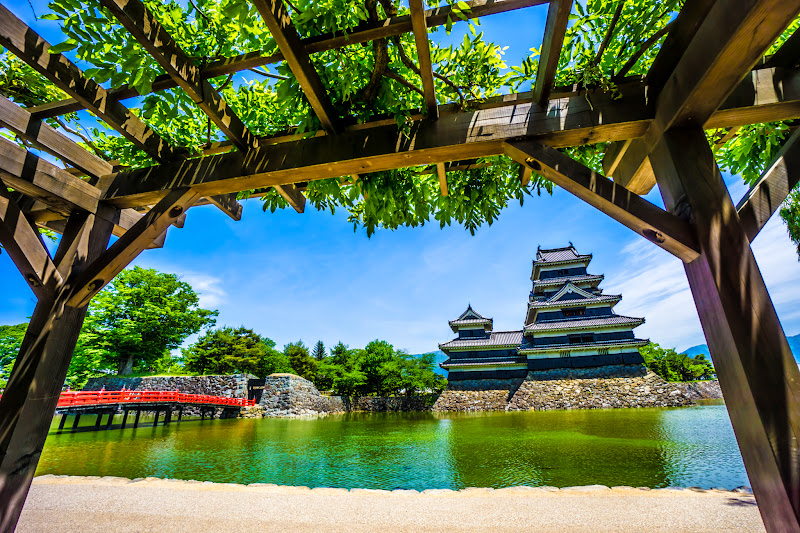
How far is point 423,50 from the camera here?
1405 mm

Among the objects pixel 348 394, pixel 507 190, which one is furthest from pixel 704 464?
pixel 348 394

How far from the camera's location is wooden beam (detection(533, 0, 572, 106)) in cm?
128

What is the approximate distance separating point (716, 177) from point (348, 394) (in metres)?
25.4

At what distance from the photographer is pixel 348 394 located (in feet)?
80.2

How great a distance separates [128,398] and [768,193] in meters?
17.6

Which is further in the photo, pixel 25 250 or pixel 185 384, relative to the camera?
pixel 185 384

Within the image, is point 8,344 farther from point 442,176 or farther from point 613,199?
point 613,199

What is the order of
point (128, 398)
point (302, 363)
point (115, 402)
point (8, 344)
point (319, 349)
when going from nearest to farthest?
point (115, 402), point (128, 398), point (8, 344), point (302, 363), point (319, 349)

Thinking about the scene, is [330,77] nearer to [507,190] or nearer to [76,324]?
[507,190]

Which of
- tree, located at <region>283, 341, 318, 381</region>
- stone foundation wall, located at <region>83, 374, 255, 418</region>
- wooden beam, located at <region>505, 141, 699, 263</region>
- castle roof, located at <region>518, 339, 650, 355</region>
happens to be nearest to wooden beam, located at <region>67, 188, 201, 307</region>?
wooden beam, located at <region>505, 141, 699, 263</region>

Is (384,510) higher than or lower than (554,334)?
lower

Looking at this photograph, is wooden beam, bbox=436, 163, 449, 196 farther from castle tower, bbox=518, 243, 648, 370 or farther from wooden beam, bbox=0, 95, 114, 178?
castle tower, bbox=518, 243, 648, 370

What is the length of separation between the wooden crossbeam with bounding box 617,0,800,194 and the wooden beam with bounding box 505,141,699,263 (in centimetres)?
37

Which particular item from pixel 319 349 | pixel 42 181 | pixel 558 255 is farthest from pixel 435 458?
pixel 319 349
